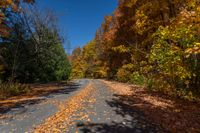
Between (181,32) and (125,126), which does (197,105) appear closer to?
(181,32)

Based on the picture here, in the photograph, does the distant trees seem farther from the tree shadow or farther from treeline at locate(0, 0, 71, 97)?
the tree shadow

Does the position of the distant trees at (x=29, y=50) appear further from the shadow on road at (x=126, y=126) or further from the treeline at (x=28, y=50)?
the shadow on road at (x=126, y=126)

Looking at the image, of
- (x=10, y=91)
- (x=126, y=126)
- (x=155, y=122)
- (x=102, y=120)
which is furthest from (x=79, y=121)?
(x=10, y=91)

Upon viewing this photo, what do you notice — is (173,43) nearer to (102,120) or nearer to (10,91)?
(102,120)

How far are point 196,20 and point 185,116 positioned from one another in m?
3.75

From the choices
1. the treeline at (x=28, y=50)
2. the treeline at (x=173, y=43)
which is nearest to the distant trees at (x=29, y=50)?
the treeline at (x=28, y=50)

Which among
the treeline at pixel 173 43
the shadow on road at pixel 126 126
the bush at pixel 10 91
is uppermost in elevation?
the treeline at pixel 173 43

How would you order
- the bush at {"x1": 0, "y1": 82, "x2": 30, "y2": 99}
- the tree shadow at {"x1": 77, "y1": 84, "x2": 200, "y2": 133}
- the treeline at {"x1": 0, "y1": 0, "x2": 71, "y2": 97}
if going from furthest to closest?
the treeline at {"x1": 0, "y1": 0, "x2": 71, "y2": 97}, the bush at {"x1": 0, "y1": 82, "x2": 30, "y2": 99}, the tree shadow at {"x1": 77, "y1": 84, "x2": 200, "y2": 133}

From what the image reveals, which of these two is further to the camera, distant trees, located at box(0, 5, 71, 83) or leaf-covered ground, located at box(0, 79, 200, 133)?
distant trees, located at box(0, 5, 71, 83)

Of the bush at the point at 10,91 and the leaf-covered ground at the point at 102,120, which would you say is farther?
the bush at the point at 10,91

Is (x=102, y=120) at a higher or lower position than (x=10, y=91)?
lower

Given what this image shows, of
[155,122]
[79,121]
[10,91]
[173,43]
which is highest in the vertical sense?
[173,43]

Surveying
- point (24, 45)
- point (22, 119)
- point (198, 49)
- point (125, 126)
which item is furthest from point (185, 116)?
point (24, 45)

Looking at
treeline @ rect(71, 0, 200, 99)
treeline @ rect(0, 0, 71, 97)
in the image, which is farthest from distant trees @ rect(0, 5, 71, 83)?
treeline @ rect(71, 0, 200, 99)
